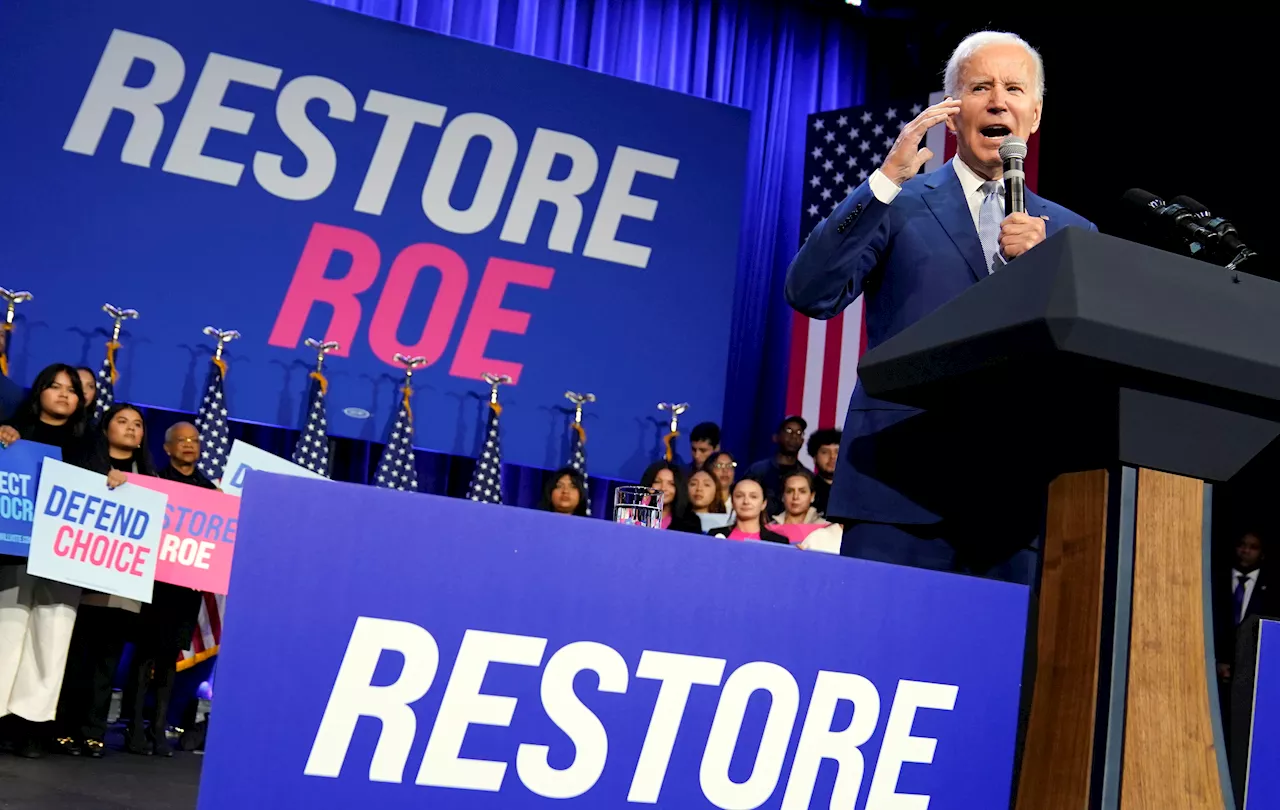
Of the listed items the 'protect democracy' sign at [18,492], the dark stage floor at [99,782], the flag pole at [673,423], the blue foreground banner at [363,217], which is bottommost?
the dark stage floor at [99,782]

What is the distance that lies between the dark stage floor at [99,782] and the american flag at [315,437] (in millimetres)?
1738

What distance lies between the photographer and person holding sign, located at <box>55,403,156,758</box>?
4.90 metres

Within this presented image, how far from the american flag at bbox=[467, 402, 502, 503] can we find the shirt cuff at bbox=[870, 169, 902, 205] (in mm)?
5201

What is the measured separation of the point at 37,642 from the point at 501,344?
Result: 2956mm

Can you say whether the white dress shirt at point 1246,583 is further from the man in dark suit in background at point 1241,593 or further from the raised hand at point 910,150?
the raised hand at point 910,150

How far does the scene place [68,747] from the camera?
481 centimetres

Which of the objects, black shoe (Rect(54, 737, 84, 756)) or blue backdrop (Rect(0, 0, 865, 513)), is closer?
black shoe (Rect(54, 737, 84, 756))

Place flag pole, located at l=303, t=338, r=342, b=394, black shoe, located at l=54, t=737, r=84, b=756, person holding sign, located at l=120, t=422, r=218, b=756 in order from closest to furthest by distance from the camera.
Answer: black shoe, located at l=54, t=737, r=84, b=756
person holding sign, located at l=120, t=422, r=218, b=756
flag pole, located at l=303, t=338, r=342, b=394

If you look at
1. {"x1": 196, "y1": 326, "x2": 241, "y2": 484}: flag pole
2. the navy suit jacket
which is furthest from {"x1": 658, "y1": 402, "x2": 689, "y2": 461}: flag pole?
the navy suit jacket

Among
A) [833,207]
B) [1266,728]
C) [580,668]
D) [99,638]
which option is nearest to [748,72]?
[833,207]

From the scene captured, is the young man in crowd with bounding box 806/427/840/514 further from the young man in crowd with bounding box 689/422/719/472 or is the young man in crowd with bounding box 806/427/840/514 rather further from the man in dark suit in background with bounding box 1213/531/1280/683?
the man in dark suit in background with bounding box 1213/531/1280/683

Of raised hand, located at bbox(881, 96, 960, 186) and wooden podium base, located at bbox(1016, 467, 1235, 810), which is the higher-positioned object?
raised hand, located at bbox(881, 96, 960, 186)

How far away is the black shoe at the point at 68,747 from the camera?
480 cm

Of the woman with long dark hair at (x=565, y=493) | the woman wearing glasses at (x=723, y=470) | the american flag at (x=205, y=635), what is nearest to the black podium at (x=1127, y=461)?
the woman with long dark hair at (x=565, y=493)
